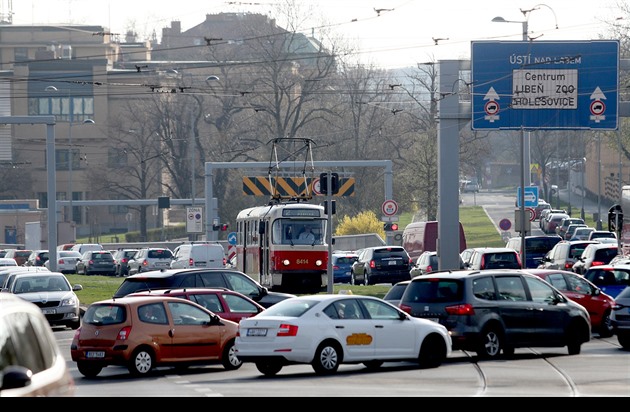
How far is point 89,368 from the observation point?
20.2m

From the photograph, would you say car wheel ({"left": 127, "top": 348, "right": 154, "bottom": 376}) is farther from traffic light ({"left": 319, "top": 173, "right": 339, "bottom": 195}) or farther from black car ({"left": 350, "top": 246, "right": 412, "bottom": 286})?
black car ({"left": 350, "top": 246, "right": 412, "bottom": 286})

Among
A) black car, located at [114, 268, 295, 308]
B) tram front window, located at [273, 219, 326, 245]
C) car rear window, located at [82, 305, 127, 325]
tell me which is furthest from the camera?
tram front window, located at [273, 219, 326, 245]

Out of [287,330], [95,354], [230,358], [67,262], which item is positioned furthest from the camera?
[67,262]

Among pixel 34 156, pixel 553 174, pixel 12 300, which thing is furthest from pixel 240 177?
pixel 12 300

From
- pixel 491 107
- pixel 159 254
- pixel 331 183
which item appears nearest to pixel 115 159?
pixel 159 254

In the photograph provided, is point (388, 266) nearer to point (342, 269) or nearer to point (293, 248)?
point (342, 269)

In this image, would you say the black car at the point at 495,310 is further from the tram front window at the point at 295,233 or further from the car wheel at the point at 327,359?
the tram front window at the point at 295,233

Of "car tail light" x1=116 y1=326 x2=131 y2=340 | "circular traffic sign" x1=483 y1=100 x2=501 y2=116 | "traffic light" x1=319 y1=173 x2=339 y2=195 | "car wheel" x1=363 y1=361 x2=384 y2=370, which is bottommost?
"car wheel" x1=363 y1=361 x2=384 y2=370

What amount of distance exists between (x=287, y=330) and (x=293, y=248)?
1981cm

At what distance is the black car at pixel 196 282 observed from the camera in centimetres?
2606

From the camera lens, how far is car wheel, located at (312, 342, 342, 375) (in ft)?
63.1

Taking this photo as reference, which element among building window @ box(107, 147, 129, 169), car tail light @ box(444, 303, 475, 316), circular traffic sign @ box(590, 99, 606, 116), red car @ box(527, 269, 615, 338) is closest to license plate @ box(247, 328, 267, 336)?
car tail light @ box(444, 303, 475, 316)

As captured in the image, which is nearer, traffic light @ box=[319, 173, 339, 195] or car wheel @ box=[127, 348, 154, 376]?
car wheel @ box=[127, 348, 154, 376]
